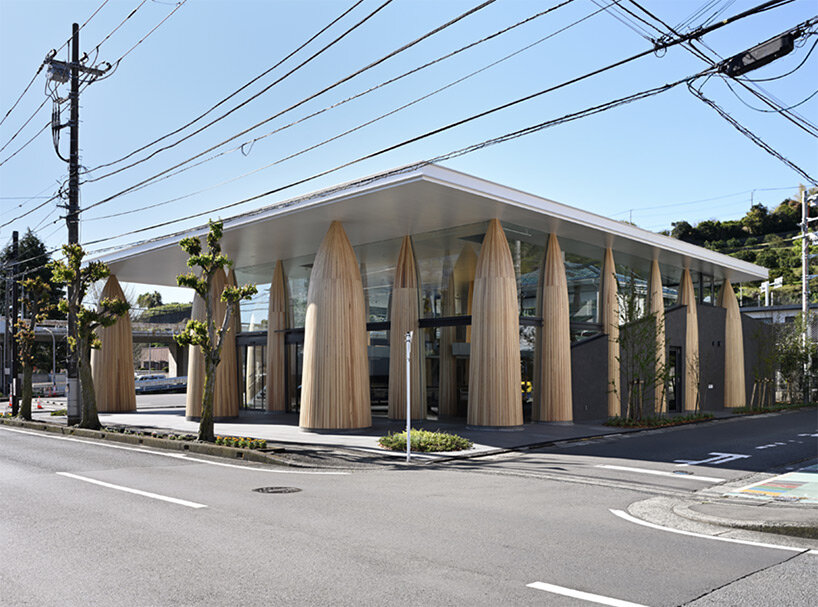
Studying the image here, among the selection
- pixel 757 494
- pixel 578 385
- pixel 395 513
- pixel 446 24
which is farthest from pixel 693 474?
pixel 578 385

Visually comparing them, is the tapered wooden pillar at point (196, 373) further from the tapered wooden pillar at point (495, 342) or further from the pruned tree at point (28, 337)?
the tapered wooden pillar at point (495, 342)

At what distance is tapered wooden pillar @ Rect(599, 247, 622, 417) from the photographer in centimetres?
2512

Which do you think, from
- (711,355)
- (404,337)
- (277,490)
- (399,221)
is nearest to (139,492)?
(277,490)

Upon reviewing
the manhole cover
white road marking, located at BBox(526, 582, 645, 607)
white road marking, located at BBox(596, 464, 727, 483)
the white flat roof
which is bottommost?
white road marking, located at BBox(596, 464, 727, 483)

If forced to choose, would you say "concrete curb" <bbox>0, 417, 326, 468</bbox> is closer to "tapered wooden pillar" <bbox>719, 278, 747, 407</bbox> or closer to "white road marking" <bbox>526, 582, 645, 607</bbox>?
"white road marking" <bbox>526, 582, 645, 607</bbox>

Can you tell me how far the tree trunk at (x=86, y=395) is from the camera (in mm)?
21453

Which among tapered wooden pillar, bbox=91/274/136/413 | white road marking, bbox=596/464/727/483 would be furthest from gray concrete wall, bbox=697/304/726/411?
tapered wooden pillar, bbox=91/274/136/413

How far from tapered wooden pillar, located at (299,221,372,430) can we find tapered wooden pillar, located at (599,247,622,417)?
377 inches

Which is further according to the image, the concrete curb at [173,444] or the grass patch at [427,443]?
the grass patch at [427,443]

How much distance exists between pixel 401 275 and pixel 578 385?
7.27 meters

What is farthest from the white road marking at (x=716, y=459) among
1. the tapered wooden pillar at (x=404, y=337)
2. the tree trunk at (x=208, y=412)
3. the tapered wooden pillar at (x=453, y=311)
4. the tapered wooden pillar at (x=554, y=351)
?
the tree trunk at (x=208, y=412)

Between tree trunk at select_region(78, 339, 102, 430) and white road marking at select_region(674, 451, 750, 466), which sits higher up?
tree trunk at select_region(78, 339, 102, 430)

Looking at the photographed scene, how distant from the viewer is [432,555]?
6.76 metres

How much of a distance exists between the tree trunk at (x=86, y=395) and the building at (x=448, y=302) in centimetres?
431
